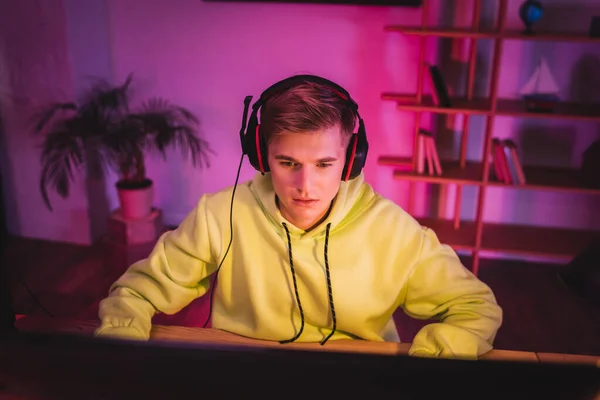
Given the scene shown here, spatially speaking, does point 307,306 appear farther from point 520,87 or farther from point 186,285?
point 520,87

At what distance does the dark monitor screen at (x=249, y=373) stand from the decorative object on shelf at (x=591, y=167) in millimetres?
2642

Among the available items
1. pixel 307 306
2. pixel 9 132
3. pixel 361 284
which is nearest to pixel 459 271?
pixel 361 284

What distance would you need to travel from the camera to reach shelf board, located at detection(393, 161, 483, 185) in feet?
9.66

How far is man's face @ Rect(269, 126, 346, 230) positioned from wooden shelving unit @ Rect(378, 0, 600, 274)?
5.73 feet

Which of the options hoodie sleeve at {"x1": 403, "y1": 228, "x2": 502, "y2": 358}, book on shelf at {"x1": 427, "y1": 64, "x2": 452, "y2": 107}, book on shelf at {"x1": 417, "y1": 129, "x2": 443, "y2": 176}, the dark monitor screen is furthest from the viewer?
book on shelf at {"x1": 417, "y1": 129, "x2": 443, "y2": 176}

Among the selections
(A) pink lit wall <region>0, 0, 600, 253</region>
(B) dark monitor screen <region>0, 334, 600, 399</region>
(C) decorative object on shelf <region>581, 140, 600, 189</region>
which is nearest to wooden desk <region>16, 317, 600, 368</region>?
(B) dark monitor screen <region>0, 334, 600, 399</region>

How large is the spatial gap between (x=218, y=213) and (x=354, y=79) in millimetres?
2095

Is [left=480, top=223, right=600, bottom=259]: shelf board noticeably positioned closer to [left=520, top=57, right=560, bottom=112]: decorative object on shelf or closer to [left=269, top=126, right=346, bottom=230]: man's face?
[left=520, top=57, right=560, bottom=112]: decorative object on shelf

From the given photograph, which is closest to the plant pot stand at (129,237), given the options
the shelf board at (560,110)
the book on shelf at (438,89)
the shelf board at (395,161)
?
the shelf board at (395,161)

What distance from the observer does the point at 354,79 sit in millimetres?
3234

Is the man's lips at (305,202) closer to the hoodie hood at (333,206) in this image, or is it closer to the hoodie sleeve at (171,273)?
the hoodie hood at (333,206)

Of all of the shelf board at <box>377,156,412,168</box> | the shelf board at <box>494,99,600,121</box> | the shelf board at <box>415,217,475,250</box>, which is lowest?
the shelf board at <box>415,217,475,250</box>

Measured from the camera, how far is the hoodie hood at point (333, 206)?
1.25 meters

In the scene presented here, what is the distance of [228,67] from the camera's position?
334 centimetres
